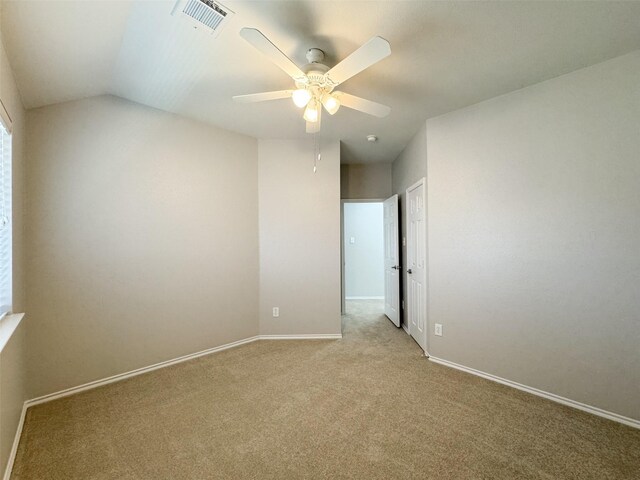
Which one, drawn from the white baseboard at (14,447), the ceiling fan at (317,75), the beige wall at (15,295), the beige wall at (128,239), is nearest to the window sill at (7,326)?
the beige wall at (15,295)

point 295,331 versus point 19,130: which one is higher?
point 19,130

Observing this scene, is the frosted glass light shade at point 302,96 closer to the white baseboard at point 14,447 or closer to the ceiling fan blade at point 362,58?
the ceiling fan blade at point 362,58

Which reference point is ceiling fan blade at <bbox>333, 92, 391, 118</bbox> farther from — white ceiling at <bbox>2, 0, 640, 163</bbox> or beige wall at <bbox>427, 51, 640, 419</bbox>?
beige wall at <bbox>427, 51, 640, 419</bbox>

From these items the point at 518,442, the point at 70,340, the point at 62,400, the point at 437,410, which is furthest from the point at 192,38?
the point at 518,442

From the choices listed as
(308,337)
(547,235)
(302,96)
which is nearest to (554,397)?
(547,235)

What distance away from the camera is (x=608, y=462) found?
1.66 meters

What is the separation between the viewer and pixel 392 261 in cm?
468

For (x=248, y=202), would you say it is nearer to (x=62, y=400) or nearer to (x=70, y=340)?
(x=70, y=340)

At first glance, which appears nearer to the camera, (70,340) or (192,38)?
(192,38)

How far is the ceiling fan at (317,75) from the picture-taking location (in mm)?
1504

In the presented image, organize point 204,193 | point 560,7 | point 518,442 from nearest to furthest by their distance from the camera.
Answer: point 560,7
point 518,442
point 204,193

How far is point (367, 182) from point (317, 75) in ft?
10.4

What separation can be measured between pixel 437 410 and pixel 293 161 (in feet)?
9.94

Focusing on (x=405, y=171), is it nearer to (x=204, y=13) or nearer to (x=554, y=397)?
(x=554, y=397)
